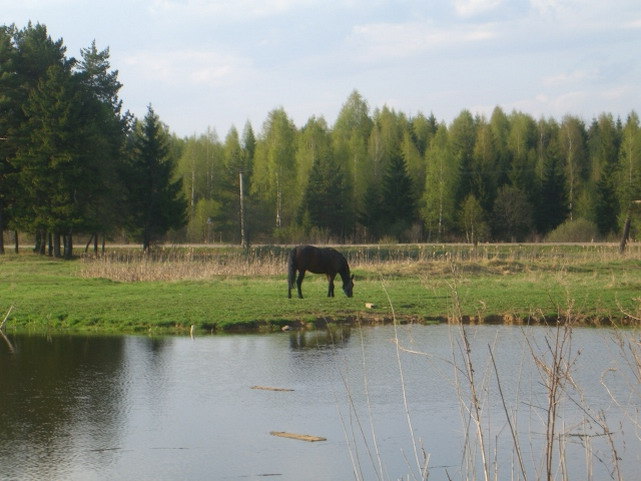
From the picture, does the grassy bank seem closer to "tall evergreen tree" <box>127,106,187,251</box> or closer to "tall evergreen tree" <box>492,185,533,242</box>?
"tall evergreen tree" <box>127,106,187,251</box>

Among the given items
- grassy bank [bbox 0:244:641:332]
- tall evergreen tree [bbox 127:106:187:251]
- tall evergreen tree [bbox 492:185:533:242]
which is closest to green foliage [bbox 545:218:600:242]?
tall evergreen tree [bbox 492:185:533:242]

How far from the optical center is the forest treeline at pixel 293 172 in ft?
154

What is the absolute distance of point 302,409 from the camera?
430 inches

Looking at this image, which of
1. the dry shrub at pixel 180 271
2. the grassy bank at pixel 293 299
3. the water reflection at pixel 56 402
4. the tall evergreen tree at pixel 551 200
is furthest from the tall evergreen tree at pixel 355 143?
the water reflection at pixel 56 402

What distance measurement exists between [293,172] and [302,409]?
2871 inches

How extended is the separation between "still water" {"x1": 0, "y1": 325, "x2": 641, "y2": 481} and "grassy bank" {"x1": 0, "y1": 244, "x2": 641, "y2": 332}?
1.39m

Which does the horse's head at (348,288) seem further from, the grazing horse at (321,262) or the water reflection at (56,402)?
Result: the water reflection at (56,402)

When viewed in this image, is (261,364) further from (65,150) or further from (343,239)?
(343,239)

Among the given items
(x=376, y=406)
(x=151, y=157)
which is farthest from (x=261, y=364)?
(x=151, y=157)

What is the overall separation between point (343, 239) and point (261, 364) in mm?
59390

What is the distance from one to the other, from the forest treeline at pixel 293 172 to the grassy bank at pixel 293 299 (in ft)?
46.2

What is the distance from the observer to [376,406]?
10.9 meters

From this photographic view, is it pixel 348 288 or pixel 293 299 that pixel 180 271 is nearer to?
pixel 293 299

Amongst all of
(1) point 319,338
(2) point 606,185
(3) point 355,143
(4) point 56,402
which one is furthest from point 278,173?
(4) point 56,402
